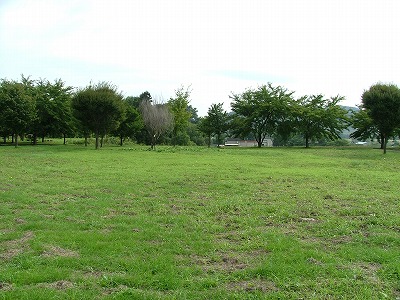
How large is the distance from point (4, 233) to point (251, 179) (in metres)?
9.48

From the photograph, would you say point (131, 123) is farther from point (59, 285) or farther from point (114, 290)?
point (114, 290)

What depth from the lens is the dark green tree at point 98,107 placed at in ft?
106

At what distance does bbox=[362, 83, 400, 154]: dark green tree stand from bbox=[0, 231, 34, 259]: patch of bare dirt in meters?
30.6

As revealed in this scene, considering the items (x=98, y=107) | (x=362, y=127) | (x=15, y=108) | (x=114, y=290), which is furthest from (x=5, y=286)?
(x=362, y=127)

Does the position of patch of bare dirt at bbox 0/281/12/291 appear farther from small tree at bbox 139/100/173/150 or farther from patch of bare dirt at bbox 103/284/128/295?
small tree at bbox 139/100/173/150

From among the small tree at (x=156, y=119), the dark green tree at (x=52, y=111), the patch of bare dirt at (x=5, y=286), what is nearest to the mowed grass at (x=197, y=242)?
the patch of bare dirt at (x=5, y=286)

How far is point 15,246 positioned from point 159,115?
1288 inches

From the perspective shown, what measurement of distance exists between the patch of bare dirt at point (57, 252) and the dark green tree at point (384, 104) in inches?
1200

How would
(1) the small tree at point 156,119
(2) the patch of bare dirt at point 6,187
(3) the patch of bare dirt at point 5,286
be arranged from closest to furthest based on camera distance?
1. (3) the patch of bare dirt at point 5,286
2. (2) the patch of bare dirt at point 6,187
3. (1) the small tree at point 156,119

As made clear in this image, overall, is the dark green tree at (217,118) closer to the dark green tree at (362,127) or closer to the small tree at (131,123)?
the small tree at (131,123)

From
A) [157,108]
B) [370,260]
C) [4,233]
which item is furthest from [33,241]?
[157,108]

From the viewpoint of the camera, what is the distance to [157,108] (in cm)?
3903

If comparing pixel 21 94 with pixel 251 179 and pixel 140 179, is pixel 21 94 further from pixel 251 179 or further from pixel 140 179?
pixel 251 179

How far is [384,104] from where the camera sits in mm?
30391
